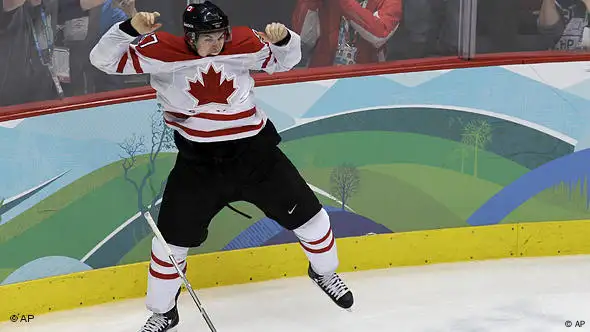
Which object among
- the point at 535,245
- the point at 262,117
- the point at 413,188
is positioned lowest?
the point at 535,245

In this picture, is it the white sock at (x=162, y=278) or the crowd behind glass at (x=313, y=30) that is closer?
the white sock at (x=162, y=278)

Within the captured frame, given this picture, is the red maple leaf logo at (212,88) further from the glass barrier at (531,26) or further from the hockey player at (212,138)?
the glass barrier at (531,26)

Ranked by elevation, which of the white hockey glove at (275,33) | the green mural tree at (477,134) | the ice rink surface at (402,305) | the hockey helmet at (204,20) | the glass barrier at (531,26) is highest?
the hockey helmet at (204,20)

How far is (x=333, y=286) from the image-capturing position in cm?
395

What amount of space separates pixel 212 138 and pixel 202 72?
235 millimetres

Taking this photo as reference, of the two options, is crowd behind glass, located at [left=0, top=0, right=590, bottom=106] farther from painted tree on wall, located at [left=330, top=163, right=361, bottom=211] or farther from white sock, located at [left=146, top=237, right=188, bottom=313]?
white sock, located at [left=146, top=237, right=188, bottom=313]

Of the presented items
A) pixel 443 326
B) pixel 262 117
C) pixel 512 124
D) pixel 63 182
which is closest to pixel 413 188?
pixel 512 124

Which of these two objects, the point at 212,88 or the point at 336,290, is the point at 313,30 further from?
the point at 336,290

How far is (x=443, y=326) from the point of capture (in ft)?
13.3

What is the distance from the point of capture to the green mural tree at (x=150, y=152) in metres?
4.33

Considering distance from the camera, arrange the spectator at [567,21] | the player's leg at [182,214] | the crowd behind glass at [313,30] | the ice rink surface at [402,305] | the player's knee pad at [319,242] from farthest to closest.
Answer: the spectator at [567,21] → the crowd behind glass at [313,30] → the ice rink surface at [402,305] → the player's knee pad at [319,242] → the player's leg at [182,214]

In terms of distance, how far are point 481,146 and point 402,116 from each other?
39 cm

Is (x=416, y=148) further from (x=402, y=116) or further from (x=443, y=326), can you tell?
(x=443, y=326)

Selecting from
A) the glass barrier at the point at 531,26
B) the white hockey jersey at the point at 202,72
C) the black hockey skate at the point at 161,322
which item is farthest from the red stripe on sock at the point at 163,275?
the glass barrier at the point at 531,26
